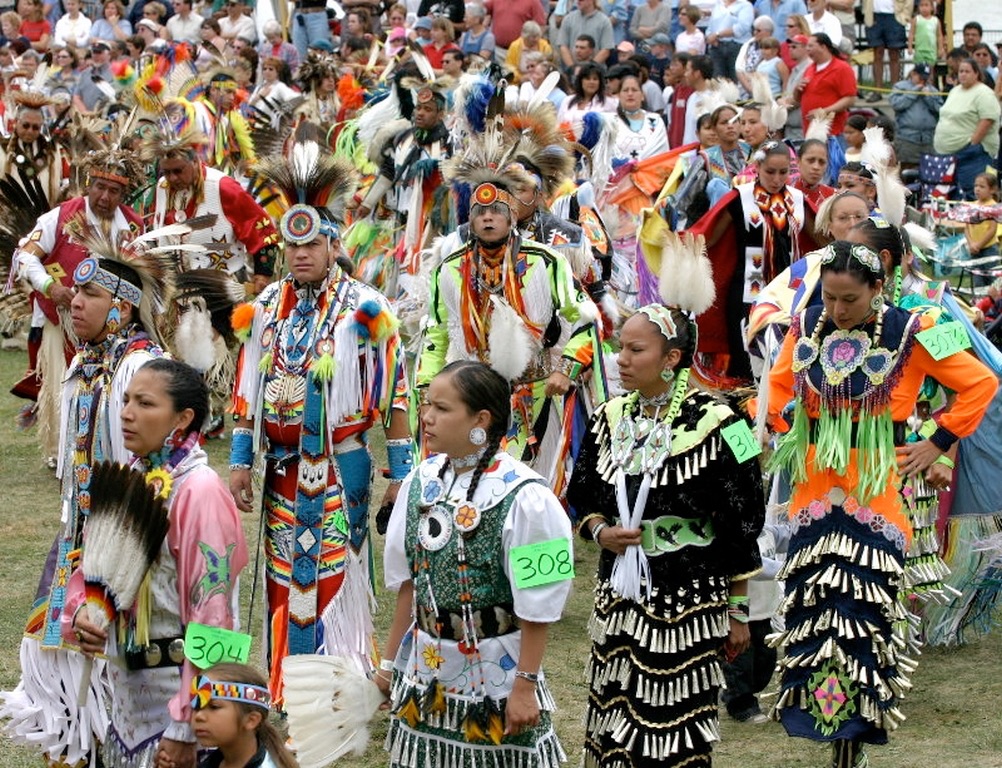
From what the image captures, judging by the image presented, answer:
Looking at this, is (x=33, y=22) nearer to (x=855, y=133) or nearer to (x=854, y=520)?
(x=855, y=133)

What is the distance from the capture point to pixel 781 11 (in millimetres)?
16234

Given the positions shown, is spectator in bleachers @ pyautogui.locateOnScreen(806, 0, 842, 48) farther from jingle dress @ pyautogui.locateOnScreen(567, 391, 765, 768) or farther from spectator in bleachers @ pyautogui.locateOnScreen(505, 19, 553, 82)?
jingle dress @ pyautogui.locateOnScreen(567, 391, 765, 768)

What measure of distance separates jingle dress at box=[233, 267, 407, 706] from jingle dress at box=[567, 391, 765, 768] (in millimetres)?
1258

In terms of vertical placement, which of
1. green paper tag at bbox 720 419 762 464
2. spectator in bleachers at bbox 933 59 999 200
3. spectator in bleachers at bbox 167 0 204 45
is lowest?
green paper tag at bbox 720 419 762 464

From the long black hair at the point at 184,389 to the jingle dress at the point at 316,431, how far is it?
1.39m

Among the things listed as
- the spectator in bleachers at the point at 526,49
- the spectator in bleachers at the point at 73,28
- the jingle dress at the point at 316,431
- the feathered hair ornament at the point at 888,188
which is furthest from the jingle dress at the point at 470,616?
the spectator in bleachers at the point at 73,28

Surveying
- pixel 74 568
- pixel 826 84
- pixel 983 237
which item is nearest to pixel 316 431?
pixel 74 568

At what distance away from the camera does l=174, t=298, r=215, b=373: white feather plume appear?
4.92 m

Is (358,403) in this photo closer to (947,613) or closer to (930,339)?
(930,339)

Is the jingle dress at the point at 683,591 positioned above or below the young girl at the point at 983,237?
below

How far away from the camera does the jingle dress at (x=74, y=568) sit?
4.62 meters

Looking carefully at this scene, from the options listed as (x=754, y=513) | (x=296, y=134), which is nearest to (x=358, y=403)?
(x=296, y=134)

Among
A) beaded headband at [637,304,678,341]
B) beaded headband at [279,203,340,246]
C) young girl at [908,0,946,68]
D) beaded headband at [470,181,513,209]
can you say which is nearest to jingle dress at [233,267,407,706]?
beaded headband at [279,203,340,246]

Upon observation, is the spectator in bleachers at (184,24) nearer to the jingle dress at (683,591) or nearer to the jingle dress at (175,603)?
the jingle dress at (683,591)
